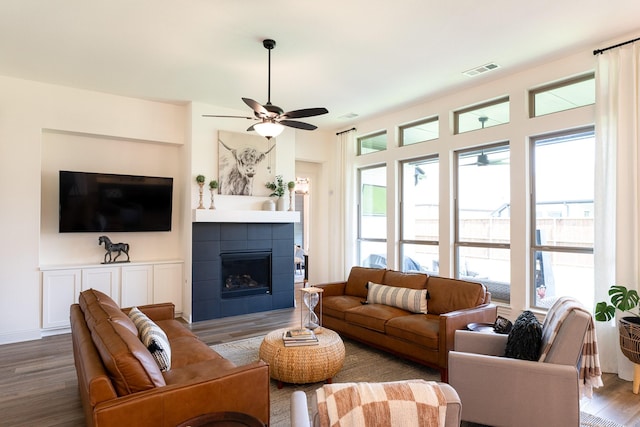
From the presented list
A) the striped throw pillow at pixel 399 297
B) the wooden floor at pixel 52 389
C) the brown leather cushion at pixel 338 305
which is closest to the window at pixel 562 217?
the wooden floor at pixel 52 389

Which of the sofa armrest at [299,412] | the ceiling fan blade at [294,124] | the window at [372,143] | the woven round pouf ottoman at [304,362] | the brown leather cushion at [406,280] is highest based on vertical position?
the window at [372,143]

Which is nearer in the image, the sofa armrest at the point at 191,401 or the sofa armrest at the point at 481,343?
the sofa armrest at the point at 191,401

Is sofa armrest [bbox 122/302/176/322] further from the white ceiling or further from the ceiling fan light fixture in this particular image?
the white ceiling

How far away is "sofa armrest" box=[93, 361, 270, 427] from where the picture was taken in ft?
5.43

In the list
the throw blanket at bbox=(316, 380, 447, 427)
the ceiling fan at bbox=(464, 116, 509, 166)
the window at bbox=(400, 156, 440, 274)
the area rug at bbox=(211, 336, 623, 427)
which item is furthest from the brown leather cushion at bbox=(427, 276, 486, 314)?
the throw blanket at bbox=(316, 380, 447, 427)

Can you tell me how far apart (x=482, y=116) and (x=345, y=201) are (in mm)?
2815

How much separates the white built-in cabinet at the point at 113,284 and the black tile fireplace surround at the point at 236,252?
46cm

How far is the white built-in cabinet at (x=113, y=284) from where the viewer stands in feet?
15.6

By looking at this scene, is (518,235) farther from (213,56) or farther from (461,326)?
(213,56)

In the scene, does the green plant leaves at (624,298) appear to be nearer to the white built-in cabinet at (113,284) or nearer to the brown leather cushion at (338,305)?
the brown leather cushion at (338,305)

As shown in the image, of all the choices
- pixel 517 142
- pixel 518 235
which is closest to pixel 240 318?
pixel 518 235

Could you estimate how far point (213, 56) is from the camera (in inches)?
158

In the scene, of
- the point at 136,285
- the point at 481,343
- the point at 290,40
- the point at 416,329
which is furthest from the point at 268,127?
the point at 136,285

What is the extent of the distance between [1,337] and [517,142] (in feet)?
21.9
